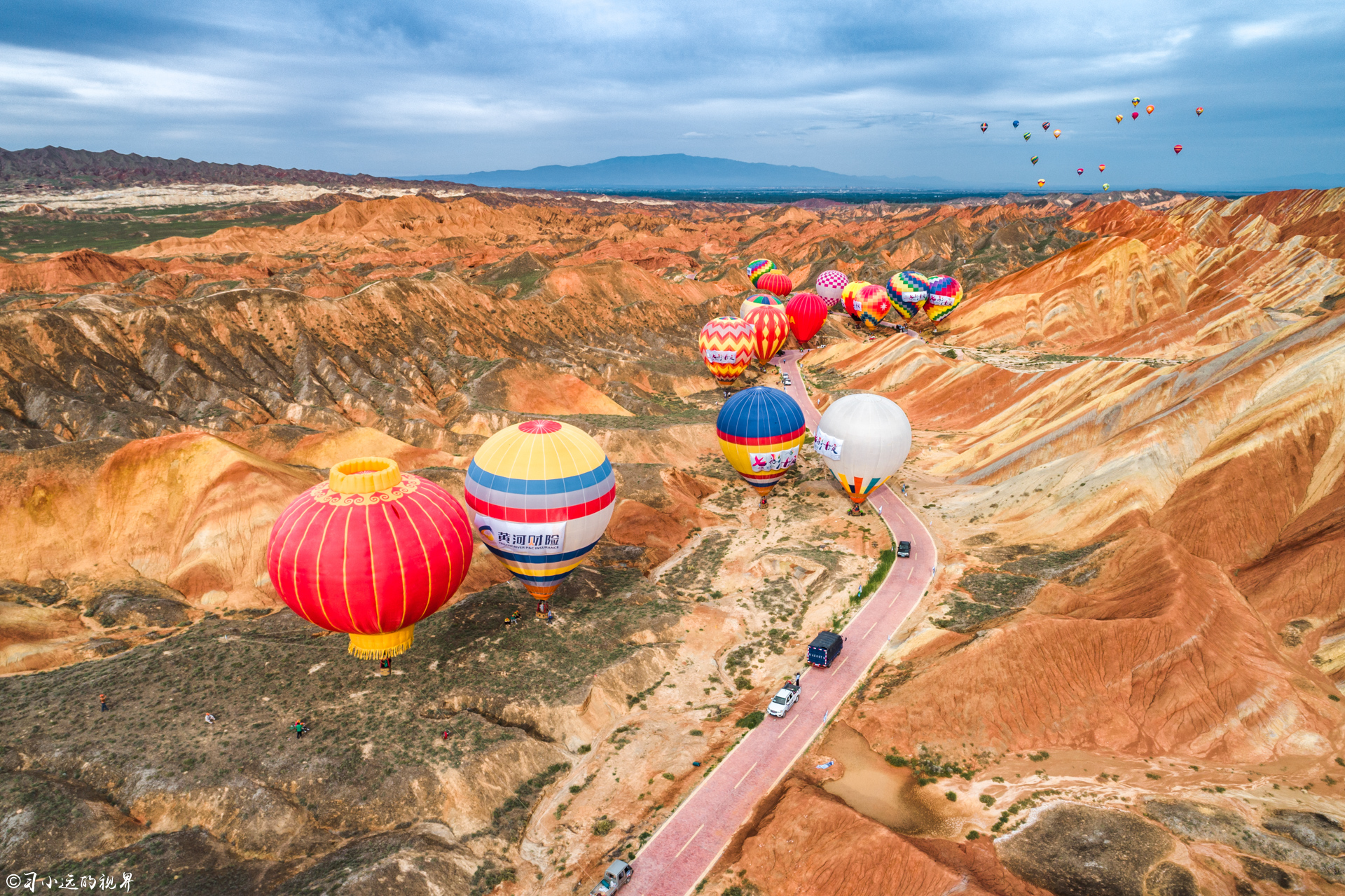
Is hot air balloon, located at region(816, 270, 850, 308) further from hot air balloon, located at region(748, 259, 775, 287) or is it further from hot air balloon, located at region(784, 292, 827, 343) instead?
hot air balloon, located at region(784, 292, 827, 343)

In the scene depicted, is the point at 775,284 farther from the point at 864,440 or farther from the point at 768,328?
the point at 864,440

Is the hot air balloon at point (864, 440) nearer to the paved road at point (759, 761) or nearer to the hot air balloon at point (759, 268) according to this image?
the paved road at point (759, 761)

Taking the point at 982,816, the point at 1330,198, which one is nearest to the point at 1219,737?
the point at 982,816

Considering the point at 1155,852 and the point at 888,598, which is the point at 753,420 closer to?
the point at 888,598

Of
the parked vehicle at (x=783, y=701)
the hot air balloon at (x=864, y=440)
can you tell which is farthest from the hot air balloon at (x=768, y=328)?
the parked vehicle at (x=783, y=701)

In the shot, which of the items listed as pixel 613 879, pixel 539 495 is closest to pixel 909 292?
pixel 539 495
